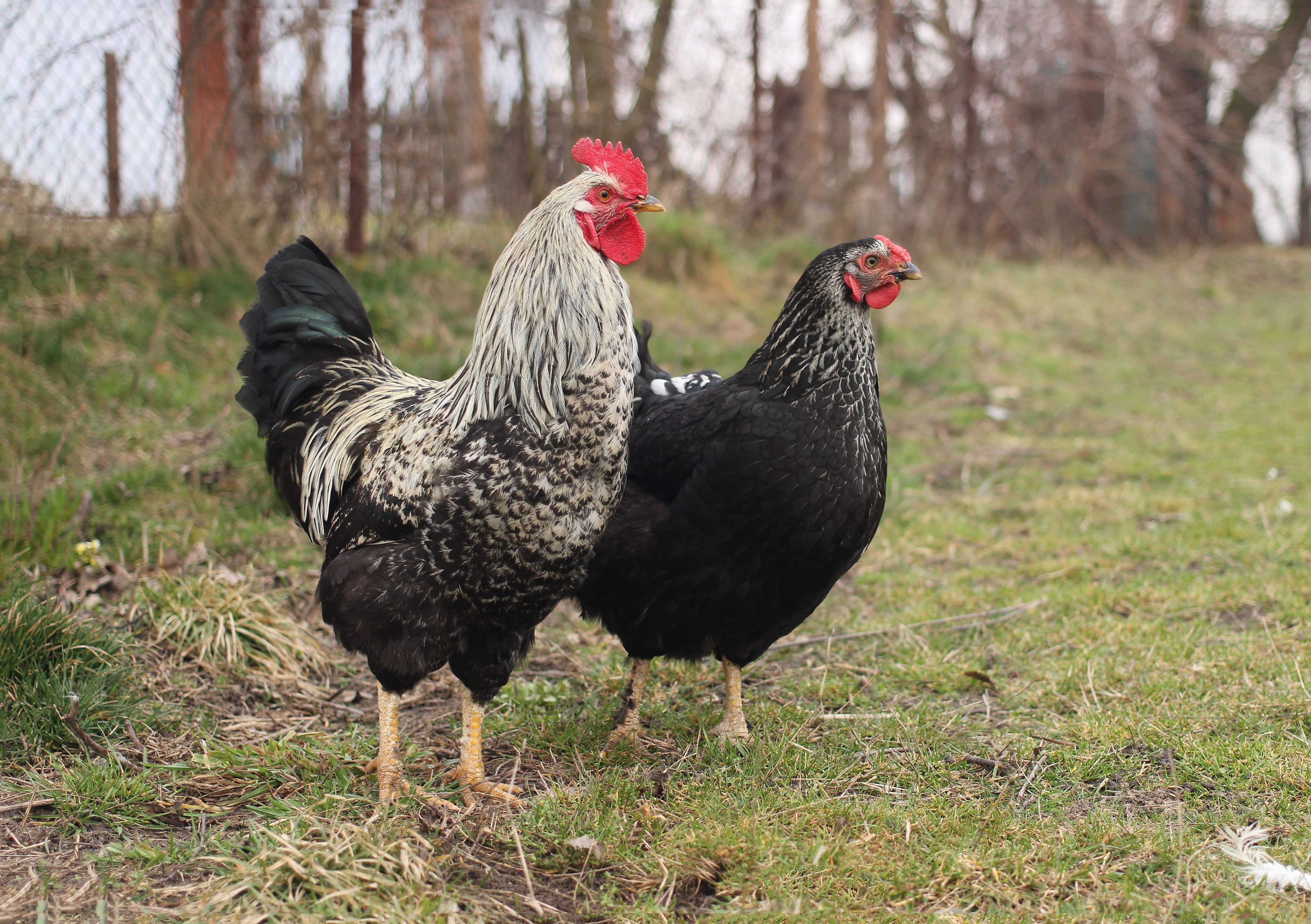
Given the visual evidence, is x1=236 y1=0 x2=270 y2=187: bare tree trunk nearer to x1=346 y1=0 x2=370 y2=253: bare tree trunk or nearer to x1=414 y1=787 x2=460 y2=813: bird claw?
x1=346 y1=0 x2=370 y2=253: bare tree trunk

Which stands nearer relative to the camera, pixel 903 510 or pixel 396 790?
pixel 396 790

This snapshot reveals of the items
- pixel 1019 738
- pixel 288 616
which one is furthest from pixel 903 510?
pixel 288 616

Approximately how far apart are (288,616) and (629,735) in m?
1.67

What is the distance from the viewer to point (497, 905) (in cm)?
249

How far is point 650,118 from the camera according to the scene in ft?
33.4

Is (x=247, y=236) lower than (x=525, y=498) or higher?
higher

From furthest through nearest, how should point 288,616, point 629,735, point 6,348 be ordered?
point 6,348
point 288,616
point 629,735

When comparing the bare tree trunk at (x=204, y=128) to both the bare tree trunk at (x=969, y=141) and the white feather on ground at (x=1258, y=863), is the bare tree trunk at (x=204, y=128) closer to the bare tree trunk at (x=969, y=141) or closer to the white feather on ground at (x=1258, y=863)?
the white feather on ground at (x=1258, y=863)

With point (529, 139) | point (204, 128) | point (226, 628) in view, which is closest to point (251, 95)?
point (204, 128)

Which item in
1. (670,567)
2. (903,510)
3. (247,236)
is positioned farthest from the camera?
(247,236)

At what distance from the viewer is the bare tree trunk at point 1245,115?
14570 mm

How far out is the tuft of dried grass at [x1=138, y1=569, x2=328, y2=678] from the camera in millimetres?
3840

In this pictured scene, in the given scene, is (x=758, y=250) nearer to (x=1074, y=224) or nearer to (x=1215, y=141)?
(x=1074, y=224)

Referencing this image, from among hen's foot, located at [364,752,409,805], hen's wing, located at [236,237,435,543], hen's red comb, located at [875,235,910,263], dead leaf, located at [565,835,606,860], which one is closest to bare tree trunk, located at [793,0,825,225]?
hen's red comb, located at [875,235,910,263]
